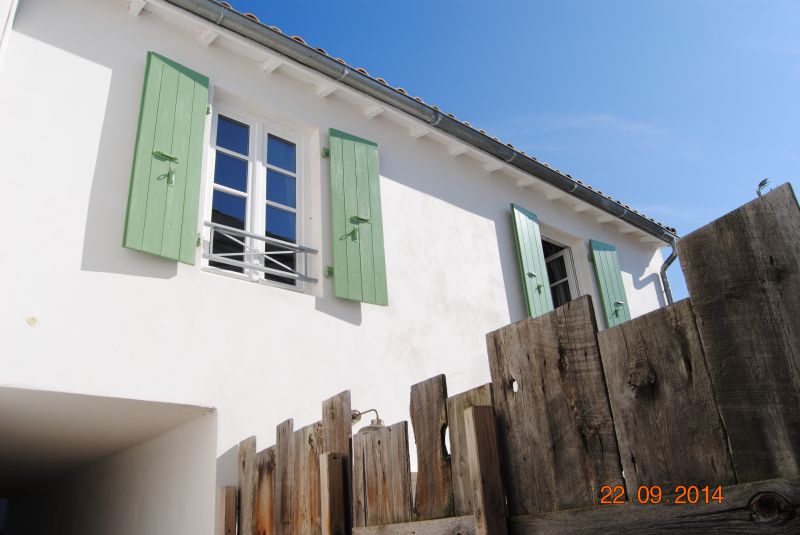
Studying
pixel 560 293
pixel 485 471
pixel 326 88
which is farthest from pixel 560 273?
pixel 485 471

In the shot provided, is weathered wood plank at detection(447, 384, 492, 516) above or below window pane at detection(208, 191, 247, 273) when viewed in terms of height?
below

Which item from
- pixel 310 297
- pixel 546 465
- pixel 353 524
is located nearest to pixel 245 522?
pixel 353 524

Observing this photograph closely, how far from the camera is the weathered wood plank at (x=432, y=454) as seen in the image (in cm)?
221

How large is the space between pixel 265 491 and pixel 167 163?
2.25 meters

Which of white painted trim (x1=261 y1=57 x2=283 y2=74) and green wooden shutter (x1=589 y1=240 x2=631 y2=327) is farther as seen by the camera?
green wooden shutter (x1=589 y1=240 x2=631 y2=327)

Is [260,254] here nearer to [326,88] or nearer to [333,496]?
[326,88]

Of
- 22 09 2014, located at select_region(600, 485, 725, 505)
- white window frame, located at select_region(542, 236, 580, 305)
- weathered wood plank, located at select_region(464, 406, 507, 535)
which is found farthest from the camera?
white window frame, located at select_region(542, 236, 580, 305)

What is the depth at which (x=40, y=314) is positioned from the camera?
11.0ft

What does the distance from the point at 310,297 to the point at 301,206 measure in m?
0.91

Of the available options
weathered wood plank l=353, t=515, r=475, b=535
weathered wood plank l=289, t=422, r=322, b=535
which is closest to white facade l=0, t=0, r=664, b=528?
Result: weathered wood plank l=289, t=422, r=322, b=535

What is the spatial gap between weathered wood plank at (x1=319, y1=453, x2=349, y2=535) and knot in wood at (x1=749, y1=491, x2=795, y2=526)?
180 cm

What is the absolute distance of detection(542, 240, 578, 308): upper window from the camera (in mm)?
7680

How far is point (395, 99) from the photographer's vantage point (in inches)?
229

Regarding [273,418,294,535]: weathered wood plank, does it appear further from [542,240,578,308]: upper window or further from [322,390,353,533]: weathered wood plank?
[542,240,578,308]: upper window
